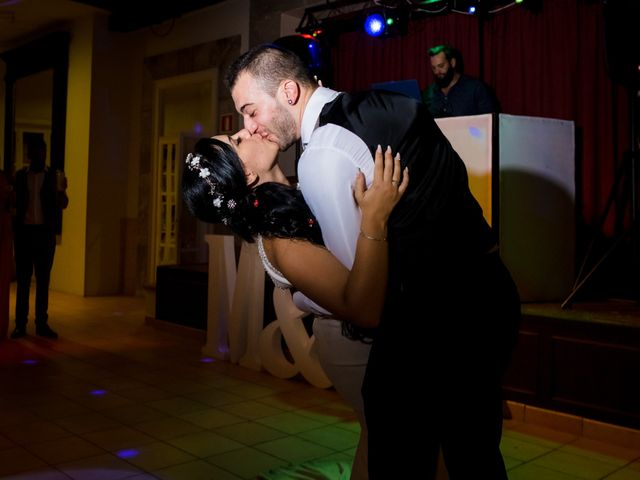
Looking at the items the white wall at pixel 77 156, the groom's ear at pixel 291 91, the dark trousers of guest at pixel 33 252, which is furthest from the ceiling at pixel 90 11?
the groom's ear at pixel 291 91

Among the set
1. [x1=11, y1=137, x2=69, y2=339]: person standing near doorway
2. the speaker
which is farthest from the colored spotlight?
[x1=11, y1=137, x2=69, y2=339]: person standing near doorway

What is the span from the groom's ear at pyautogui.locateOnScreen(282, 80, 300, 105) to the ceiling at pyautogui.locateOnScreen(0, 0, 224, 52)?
6383mm

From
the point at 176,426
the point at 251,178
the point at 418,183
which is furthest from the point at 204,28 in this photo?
the point at 418,183

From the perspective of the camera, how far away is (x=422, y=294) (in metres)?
1.33

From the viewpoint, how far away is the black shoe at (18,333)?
538 cm

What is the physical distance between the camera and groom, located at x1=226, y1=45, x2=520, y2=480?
1.32 metres

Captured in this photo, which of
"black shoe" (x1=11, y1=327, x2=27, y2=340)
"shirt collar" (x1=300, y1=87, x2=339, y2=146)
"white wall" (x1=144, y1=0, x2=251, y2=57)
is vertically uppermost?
"white wall" (x1=144, y1=0, x2=251, y2=57)

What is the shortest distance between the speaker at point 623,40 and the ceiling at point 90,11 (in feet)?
16.4

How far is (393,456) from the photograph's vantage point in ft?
4.44

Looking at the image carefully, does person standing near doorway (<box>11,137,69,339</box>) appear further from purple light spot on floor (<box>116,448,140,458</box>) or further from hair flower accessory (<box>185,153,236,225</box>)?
hair flower accessory (<box>185,153,236,225</box>)

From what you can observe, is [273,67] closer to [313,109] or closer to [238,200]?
[313,109]

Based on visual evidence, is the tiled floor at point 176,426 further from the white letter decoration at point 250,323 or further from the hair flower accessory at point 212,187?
the hair flower accessory at point 212,187

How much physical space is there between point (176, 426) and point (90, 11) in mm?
6627

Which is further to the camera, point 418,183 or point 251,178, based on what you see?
point 251,178
